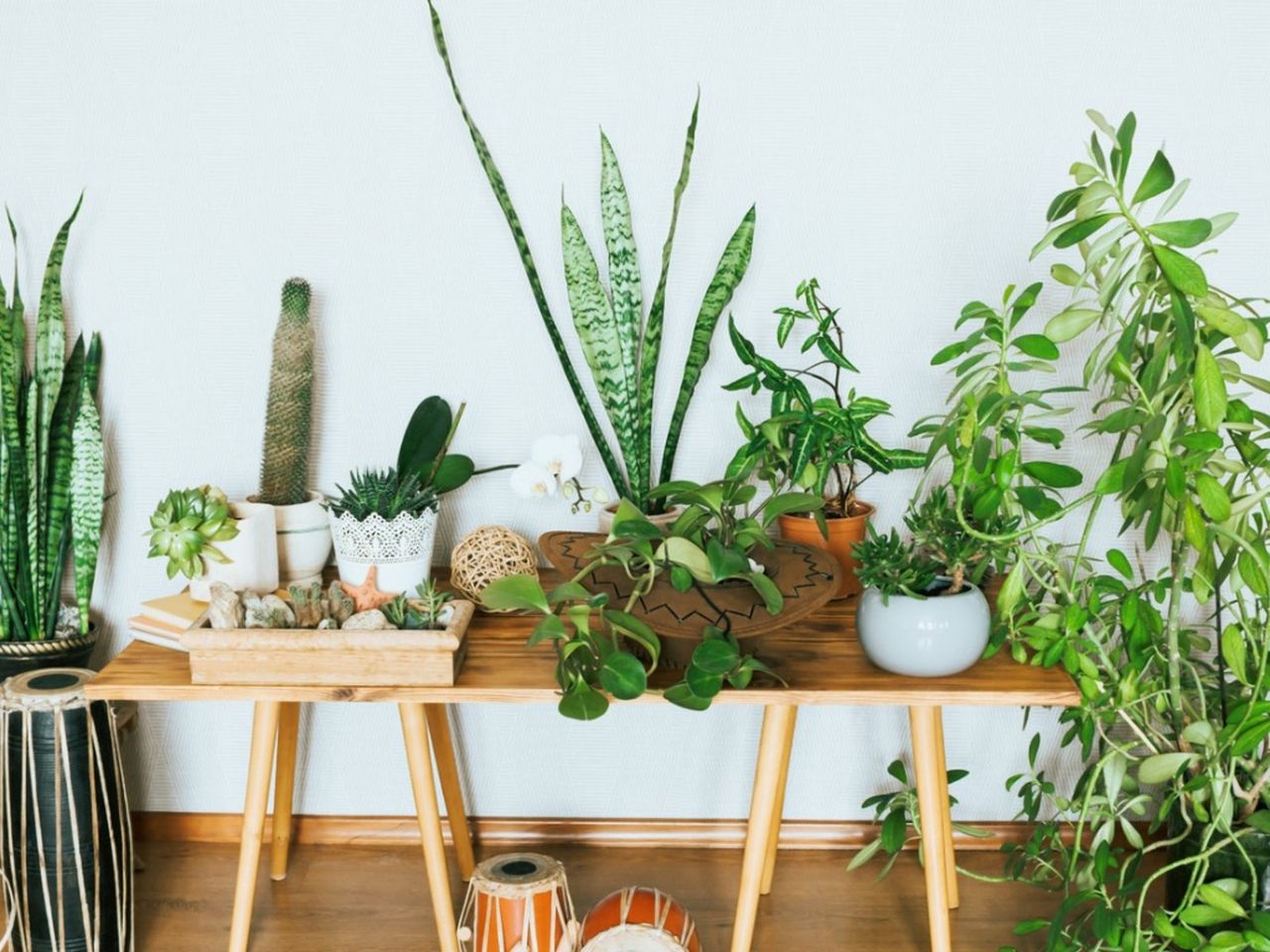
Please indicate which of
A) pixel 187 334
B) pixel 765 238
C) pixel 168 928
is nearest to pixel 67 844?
pixel 168 928

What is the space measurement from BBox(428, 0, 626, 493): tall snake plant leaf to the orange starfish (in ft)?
1.58

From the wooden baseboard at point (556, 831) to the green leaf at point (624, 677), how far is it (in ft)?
2.84

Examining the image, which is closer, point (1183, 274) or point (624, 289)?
point (1183, 274)

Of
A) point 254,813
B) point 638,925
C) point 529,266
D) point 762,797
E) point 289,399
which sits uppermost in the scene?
point 529,266

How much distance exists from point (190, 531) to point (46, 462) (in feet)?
1.46

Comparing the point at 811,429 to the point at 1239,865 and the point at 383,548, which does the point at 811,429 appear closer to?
the point at 383,548

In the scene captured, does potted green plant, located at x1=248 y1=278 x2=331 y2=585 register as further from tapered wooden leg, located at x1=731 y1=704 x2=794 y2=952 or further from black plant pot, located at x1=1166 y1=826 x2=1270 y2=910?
black plant pot, located at x1=1166 y1=826 x2=1270 y2=910

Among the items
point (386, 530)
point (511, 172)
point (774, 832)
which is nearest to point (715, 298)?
point (511, 172)

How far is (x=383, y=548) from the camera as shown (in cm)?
188

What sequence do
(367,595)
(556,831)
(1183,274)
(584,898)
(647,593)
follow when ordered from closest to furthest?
(1183,274), (647,593), (367,595), (584,898), (556,831)

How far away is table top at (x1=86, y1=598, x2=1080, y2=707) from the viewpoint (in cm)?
170

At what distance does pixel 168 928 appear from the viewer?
2119 millimetres

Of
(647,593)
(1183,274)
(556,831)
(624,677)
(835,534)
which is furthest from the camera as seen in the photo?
(556,831)

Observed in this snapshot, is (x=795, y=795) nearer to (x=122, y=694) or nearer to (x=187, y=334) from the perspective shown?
(x=122, y=694)
